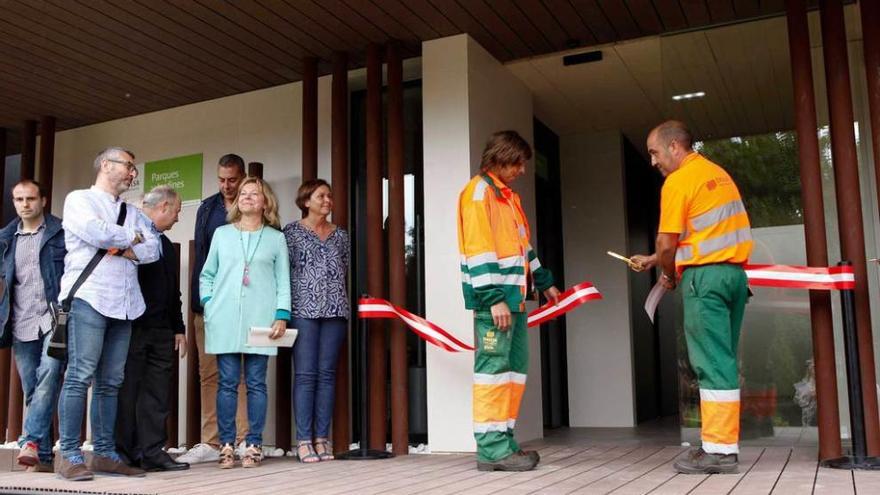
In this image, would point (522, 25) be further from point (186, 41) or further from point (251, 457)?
point (251, 457)

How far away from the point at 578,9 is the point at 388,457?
125 inches

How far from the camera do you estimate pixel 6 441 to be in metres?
7.20

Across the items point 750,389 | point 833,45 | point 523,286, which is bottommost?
point 750,389

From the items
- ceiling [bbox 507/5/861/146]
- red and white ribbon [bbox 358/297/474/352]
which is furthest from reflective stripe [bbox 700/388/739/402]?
ceiling [bbox 507/5/861/146]

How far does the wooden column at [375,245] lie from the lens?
5.72 metres

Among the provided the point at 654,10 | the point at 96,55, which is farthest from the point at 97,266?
the point at 654,10

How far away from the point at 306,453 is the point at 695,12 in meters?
3.84

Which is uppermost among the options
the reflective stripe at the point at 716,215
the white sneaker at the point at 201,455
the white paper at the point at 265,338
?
the reflective stripe at the point at 716,215

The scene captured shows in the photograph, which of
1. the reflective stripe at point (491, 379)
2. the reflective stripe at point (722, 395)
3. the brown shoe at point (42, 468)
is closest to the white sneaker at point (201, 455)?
the brown shoe at point (42, 468)

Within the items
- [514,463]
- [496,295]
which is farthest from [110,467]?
[496,295]

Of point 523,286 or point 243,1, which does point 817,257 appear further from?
point 243,1

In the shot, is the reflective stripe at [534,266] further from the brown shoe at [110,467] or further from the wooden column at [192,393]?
the wooden column at [192,393]

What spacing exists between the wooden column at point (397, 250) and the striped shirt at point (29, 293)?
2.18m

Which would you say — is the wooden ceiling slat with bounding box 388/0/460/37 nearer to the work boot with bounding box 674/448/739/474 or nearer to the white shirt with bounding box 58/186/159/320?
the white shirt with bounding box 58/186/159/320
